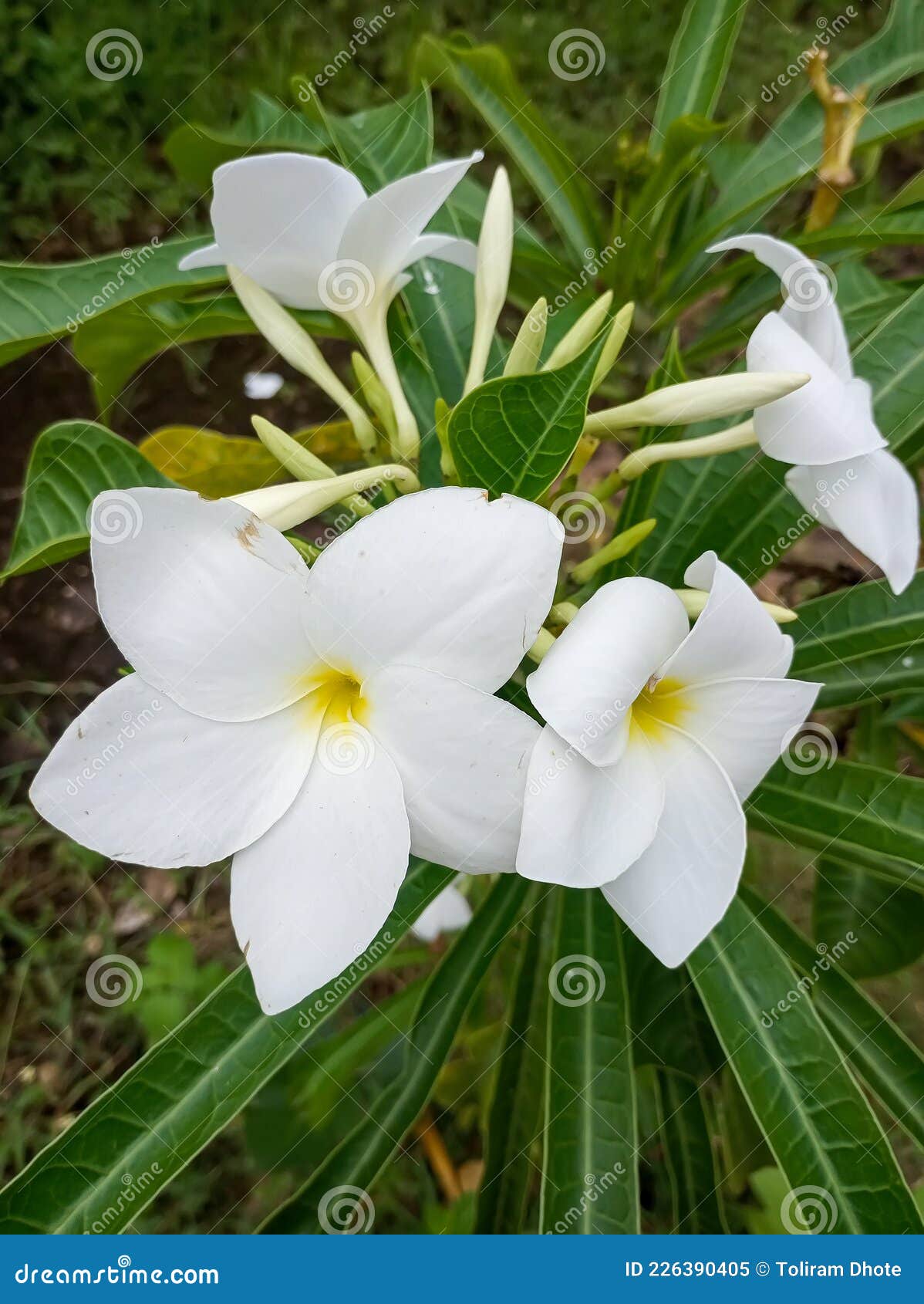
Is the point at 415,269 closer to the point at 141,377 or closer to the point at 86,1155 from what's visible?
the point at 86,1155

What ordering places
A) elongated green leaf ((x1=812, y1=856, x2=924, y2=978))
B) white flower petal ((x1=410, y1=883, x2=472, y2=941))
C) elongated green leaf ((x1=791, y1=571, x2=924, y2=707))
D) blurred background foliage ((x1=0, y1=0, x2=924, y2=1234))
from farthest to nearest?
blurred background foliage ((x1=0, y1=0, x2=924, y2=1234)) → white flower petal ((x1=410, y1=883, x2=472, y2=941)) → elongated green leaf ((x1=812, y1=856, x2=924, y2=978)) → elongated green leaf ((x1=791, y1=571, x2=924, y2=707))

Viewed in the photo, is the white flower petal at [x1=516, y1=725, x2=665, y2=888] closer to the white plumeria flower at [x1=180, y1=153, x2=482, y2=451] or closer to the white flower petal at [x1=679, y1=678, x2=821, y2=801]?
the white flower petal at [x1=679, y1=678, x2=821, y2=801]
